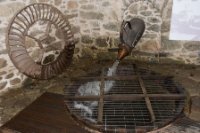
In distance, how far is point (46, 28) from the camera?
4.29 meters

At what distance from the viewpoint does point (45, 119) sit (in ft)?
10.5

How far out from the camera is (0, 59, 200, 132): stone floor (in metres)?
3.47

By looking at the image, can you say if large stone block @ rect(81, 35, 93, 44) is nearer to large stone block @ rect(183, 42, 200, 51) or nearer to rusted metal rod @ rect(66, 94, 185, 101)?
large stone block @ rect(183, 42, 200, 51)

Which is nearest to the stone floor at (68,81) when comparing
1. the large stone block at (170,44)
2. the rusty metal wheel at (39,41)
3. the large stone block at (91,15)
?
the rusty metal wheel at (39,41)

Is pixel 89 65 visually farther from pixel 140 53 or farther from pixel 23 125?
pixel 23 125

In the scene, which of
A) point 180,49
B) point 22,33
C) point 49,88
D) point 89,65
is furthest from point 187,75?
point 22,33

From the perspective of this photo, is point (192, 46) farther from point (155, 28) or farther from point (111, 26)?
point (111, 26)

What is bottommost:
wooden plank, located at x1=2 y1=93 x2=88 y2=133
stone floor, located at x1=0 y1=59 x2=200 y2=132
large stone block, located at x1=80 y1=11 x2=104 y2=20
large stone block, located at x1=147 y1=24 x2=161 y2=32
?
wooden plank, located at x1=2 y1=93 x2=88 y2=133

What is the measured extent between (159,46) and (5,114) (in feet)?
10.00

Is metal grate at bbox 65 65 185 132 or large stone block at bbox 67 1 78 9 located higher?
large stone block at bbox 67 1 78 9

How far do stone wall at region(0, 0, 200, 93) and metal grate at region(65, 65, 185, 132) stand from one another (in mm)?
988

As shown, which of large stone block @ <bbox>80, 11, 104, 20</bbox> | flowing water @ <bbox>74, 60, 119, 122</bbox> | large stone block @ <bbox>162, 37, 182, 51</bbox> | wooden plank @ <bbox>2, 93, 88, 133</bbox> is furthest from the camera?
large stone block @ <bbox>80, 11, 104, 20</bbox>

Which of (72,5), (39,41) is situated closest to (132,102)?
(39,41)

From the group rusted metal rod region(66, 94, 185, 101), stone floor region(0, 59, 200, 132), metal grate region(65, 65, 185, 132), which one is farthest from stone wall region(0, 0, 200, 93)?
rusted metal rod region(66, 94, 185, 101)
